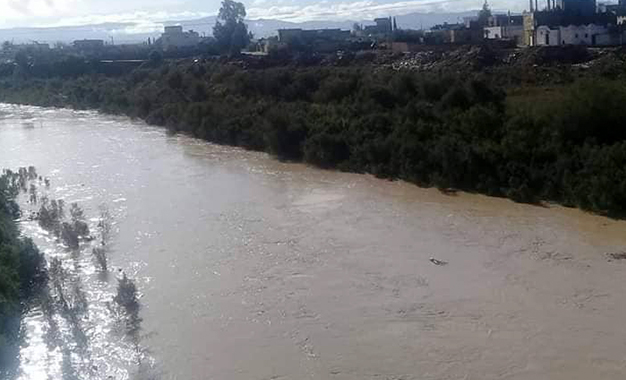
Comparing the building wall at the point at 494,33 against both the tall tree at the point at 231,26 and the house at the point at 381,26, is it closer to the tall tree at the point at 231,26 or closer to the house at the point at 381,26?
the tall tree at the point at 231,26

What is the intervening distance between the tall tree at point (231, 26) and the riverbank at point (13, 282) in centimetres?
3698

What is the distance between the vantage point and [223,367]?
24.5 feet

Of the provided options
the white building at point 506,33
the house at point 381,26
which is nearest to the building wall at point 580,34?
the white building at point 506,33

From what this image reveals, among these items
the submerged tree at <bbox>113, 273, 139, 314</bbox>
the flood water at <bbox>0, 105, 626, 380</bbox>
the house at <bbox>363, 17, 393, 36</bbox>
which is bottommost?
the flood water at <bbox>0, 105, 626, 380</bbox>

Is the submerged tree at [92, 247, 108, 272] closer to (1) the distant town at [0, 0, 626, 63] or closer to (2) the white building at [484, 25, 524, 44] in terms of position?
(1) the distant town at [0, 0, 626, 63]

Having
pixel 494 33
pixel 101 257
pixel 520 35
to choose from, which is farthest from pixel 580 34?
pixel 101 257

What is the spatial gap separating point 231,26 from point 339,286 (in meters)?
42.4

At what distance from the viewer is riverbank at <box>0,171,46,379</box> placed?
754 centimetres

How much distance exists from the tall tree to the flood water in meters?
33.3

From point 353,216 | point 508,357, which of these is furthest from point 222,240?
point 508,357

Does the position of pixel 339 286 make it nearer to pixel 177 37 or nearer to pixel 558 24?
pixel 558 24

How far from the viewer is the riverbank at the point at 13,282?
7.54m

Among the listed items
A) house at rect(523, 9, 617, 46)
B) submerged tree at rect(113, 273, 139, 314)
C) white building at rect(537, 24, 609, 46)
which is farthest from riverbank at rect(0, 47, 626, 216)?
house at rect(523, 9, 617, 46)

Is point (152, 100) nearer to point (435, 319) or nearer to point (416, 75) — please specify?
point (416, 75)
